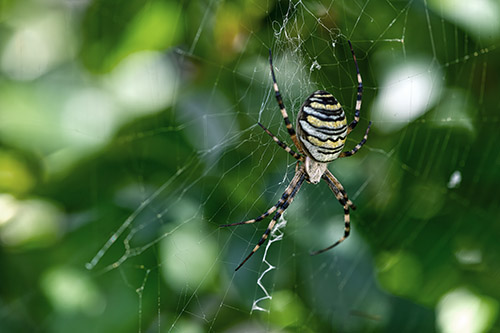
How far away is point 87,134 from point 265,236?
3.48 feet

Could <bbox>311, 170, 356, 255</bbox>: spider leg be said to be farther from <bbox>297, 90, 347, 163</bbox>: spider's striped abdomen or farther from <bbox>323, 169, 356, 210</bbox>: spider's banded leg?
<bbox>297, 90, 347, 163</bbox>: spider's striped abdomen

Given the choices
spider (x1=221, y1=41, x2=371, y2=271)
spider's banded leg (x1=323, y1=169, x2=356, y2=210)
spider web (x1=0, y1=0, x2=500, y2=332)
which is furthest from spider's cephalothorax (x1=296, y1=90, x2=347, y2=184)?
spider's banded leg (x1=323, y1=169, x2=356, y2=210)

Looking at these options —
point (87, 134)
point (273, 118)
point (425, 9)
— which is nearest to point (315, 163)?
point (273, 118)

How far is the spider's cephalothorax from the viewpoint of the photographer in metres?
2.03

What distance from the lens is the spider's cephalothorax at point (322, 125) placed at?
6.64ft

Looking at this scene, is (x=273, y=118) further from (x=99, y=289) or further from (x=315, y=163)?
(x=99, y=289)

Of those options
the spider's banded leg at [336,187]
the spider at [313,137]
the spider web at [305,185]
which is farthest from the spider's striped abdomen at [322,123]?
the spider's banded leg at [336,187]

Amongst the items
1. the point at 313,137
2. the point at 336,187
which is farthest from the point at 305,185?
the point at 313,137

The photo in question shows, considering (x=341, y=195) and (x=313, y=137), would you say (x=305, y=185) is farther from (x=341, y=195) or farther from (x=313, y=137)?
(x=313, y=137)

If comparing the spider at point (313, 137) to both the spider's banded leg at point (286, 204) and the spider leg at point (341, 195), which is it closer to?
the spider's banded leg at point (286, 204)

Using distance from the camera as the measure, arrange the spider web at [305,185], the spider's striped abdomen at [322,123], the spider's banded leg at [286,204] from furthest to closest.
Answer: the spider's banded leg at [286,204] → the spider's striped abdomen at [322,123] → the spider web at [305,185]

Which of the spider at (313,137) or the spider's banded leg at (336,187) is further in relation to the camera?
the spider's banded leg at (336,187)

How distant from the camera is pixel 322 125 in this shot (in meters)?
2.04

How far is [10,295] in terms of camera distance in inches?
65.2
